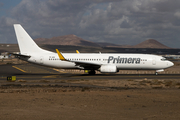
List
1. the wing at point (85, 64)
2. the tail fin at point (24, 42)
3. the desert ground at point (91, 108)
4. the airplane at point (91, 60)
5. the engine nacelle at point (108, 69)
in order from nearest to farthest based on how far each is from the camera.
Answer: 1. the desert ground at point (91, 108)
2. the engine nacelle at point (108, 69)
3. the wing at point (85, 64)
4. the airplane at point (91, 60)
5. the tail fin at point (24, 42)

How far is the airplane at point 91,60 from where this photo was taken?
147 feet

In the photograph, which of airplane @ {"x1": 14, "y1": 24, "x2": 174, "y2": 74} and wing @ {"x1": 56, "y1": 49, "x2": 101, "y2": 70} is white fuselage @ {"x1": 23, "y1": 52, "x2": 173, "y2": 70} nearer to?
airplane @ {"x1": 14, "y1": 24, "x2": 174, "y2": 74}

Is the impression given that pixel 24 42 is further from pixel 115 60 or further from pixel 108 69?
pixel 115 60

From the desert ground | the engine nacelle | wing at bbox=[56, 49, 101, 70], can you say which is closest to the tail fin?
wing at bbox=[56, 49, 101, 70]

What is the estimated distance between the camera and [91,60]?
46281 millimetres

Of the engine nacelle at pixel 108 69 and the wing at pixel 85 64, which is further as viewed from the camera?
the wing at pixel 85 64

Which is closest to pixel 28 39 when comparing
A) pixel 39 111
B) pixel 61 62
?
pixel 61 62

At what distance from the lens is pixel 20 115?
1458cm

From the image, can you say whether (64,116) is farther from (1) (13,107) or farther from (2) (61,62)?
(2) (61,62)

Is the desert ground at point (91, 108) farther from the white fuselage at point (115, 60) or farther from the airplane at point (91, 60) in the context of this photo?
the white fuselage at point (115, 60)

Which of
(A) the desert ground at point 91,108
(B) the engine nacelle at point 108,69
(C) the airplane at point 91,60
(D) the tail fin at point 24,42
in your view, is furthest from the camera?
(D) the tail fin at point 24,42

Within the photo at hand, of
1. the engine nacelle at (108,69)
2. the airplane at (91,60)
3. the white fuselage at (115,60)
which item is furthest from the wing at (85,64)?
the engine nacelle at (108,69)

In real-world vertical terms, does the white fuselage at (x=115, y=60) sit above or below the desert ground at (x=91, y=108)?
above

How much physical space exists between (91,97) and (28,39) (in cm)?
3017
